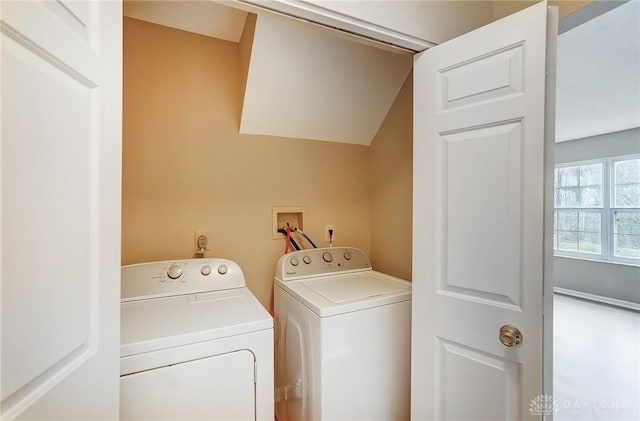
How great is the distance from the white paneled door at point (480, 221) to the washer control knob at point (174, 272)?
1.19 m

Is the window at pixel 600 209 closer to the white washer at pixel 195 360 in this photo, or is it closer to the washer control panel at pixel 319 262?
the washer control panel at pixel 319 262

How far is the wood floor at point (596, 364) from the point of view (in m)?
2.02

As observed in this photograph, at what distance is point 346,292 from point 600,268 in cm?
527

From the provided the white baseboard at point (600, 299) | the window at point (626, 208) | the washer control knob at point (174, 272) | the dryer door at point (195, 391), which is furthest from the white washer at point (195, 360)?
the window at point (626, 208)

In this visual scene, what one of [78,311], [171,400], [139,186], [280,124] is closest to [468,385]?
[171,400]

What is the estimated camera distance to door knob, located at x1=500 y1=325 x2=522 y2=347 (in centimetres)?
99

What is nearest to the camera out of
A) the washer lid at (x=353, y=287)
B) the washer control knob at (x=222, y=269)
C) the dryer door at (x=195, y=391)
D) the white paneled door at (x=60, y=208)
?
the white paneled door at (x=60, y=208)

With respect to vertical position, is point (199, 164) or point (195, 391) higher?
point (199, 164)

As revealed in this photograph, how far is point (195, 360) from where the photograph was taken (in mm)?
1031

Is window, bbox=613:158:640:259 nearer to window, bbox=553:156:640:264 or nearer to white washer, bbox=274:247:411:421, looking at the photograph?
window, bbox=553:156:640:264

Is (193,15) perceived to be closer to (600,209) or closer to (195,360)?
(195,360)

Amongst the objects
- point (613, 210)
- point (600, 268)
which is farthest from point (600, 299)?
point (613, 210)

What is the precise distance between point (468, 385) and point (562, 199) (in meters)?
5.37

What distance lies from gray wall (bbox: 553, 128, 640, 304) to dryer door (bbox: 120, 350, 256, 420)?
18.7 feet
